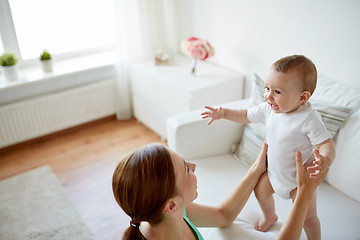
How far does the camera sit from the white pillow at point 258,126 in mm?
1573

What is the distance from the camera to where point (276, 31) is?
223cm

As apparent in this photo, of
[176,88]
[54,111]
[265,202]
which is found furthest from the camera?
[54,111]

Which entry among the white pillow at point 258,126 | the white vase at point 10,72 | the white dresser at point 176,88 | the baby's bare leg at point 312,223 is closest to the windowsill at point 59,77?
the white vase at point 10,72

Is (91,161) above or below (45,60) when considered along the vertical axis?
below

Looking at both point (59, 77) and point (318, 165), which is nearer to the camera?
point (318, 165)

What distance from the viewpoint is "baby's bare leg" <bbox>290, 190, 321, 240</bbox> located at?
1279 mm

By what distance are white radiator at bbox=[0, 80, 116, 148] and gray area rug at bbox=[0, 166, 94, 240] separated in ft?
1.49

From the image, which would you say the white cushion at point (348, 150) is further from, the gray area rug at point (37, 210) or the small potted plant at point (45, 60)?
the small potted plant at point (45, 60)

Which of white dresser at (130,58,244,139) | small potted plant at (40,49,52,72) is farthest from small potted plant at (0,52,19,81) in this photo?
white dresser at (130,58,244,139)

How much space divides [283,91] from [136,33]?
214cm

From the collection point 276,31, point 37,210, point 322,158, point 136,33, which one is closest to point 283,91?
point 322,158

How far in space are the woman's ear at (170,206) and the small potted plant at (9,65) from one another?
236 cm

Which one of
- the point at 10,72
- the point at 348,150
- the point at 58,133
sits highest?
the point at 10,72

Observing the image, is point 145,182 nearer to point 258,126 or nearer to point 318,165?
point 318,165
